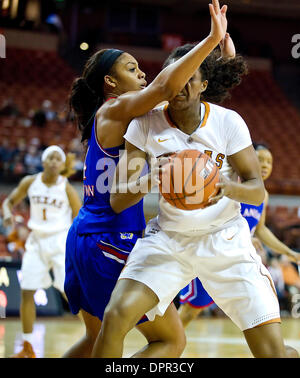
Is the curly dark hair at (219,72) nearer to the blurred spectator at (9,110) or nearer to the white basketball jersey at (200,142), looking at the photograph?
the white basketball jersey at (200,142)

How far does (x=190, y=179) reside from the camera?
2.68m

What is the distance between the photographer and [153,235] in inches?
121

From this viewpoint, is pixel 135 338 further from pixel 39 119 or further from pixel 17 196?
pixel 39 119

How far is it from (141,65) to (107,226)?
52.4 ft

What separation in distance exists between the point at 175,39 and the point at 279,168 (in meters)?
6.62

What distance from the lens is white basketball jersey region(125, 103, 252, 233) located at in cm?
299

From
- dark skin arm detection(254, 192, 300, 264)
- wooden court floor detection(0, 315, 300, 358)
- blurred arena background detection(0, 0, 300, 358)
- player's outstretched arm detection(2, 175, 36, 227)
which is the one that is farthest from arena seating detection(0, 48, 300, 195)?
dark skin arm detection(254, 192, 300, 264)

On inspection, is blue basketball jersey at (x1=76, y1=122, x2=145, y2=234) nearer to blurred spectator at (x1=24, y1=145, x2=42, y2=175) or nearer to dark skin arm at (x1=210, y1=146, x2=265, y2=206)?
dark skin arm at (x1=210, y1=146, x2=265, y2=206)

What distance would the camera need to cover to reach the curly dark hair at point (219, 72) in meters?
3.26

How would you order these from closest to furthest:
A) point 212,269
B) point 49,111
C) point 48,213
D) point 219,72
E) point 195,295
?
1. point 212,269
2. point 219,72
3. point 195,295
4. point 48,213
5. point 49,111

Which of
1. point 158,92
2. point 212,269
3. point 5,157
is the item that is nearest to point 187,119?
point 158,92

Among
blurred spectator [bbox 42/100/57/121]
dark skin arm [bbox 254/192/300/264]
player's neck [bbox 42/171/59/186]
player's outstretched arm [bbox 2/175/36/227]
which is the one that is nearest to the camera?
dark skin arm [bbox 254/192/300/264]

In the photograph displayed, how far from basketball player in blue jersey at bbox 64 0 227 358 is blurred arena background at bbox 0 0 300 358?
24.3 feet
